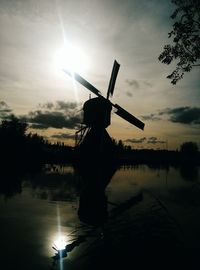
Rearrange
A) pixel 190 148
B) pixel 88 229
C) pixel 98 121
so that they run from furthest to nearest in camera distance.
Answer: pixel 190 148, pixel 98 121, pixel 88 229

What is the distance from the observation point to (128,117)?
4684 cm

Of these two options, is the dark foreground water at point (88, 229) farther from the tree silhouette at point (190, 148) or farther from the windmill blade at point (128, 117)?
the tree silhouette at point (190, 148)

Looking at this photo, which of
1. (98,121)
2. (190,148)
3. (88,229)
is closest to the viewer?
(88,229)

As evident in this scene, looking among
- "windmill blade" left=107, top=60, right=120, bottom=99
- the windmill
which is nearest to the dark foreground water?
the windmill

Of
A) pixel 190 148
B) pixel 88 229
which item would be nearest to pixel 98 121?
pixel 88 229

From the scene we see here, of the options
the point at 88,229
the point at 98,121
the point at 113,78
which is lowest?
the point at 88,229

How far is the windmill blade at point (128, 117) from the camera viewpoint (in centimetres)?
4630

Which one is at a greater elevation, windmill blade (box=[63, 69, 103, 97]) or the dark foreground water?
windmill blade (box=[63, 69, 103, 97])

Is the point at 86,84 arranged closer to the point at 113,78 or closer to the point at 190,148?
the point at 113,78

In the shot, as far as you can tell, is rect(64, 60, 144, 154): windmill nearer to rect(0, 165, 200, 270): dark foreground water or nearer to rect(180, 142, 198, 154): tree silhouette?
rect(0, 165, 200, 270): dark foreground water

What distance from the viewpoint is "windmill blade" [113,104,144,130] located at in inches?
1823

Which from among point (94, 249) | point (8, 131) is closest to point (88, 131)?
point (8, 131)

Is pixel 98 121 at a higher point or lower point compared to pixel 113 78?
lower

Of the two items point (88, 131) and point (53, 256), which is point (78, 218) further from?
point (88, 131)
